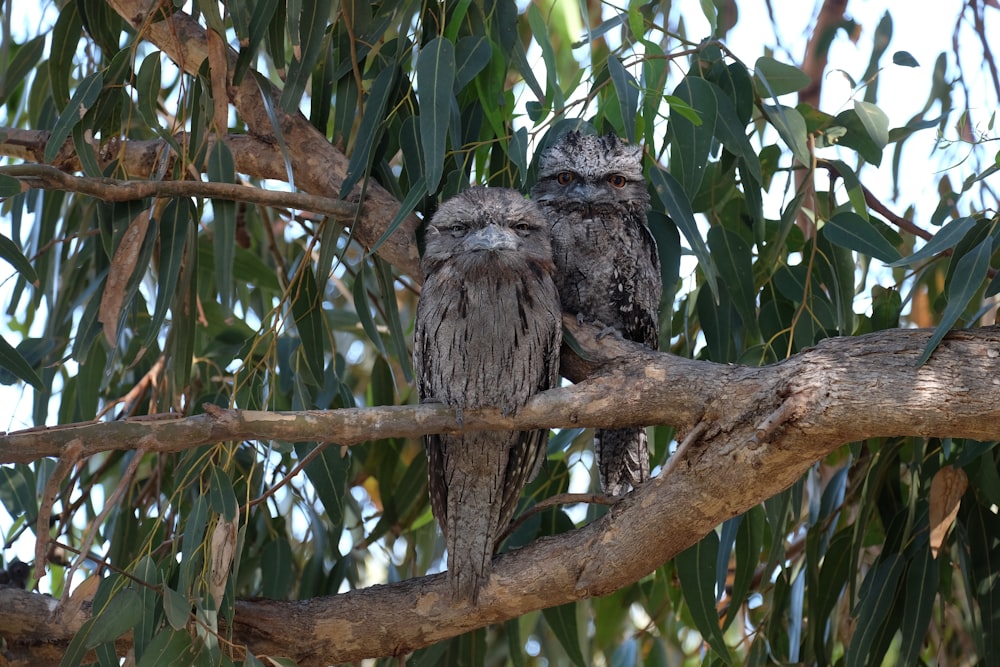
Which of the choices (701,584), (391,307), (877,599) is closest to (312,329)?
(391,307)

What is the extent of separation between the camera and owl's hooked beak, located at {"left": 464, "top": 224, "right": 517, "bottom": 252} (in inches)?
109

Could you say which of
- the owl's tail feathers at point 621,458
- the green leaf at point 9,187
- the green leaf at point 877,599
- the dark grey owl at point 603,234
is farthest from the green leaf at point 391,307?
the green leaf at point 877,599

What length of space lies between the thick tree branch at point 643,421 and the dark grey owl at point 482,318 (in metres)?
0.10

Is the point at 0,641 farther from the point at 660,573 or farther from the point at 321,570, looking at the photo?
the point at 660,573

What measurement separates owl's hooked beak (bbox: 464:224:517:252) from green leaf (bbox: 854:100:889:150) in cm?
104

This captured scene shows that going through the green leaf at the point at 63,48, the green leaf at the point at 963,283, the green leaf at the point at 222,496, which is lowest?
the green leaf at the point at 222,496

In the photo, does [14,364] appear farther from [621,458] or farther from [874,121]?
[874,121]

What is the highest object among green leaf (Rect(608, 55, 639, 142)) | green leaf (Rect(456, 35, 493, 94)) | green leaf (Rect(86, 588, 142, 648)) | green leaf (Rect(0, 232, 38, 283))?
green leaf (Rect(456, 35, 493, 94))

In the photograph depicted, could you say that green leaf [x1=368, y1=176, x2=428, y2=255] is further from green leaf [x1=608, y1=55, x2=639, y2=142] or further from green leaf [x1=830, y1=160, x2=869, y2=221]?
green leaf [x1=830, y1=160, x2=869, y2=221]

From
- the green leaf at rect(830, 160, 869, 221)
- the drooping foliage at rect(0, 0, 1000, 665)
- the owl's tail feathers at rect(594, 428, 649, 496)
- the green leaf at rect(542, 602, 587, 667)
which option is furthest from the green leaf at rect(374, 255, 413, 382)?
the green leaf at rect(830, 160, 869, 221)

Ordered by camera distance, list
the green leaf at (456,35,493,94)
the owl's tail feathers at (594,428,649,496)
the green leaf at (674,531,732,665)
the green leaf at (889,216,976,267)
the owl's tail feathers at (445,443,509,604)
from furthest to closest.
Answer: the owl's tail feathers at (594,428,649,496) < the green leaf at (674,531,732,665) < the owl's tail feathers at (445,443,509,604) < the green leaf at (456,35,493,94) < the green leaf at (889,216,976,267)

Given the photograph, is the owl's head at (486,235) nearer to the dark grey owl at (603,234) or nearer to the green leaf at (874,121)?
the dark grey owl at (603,234)

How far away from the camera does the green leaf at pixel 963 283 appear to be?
2.20 m

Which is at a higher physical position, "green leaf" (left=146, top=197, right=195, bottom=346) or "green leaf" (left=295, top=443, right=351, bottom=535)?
"green leaf" (left=146, top=197, right=195, bottom=346)
